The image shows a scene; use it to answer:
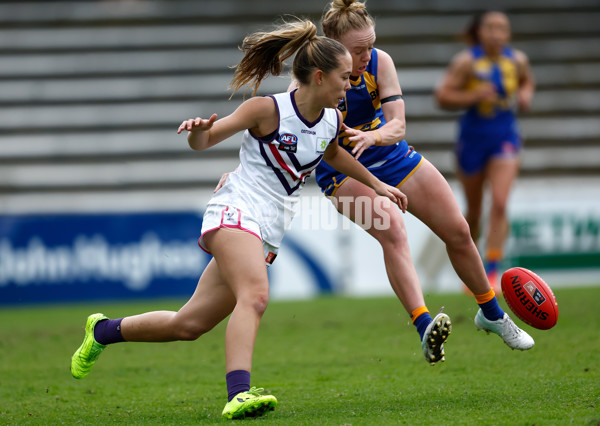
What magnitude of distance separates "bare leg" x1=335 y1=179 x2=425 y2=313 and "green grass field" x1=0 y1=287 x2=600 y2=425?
49 centimetres

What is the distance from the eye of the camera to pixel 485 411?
139 inches

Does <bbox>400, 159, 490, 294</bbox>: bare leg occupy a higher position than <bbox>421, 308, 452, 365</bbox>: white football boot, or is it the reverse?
<bbox>400, 159, 490, 294</bbox>: bare leg

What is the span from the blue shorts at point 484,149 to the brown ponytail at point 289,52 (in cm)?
409

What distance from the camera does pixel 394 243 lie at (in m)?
4.44

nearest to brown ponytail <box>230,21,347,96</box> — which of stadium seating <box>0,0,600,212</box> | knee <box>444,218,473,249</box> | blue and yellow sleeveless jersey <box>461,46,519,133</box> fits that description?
knee <box>444,218,473,249</box>

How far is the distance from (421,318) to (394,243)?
17.5 inches

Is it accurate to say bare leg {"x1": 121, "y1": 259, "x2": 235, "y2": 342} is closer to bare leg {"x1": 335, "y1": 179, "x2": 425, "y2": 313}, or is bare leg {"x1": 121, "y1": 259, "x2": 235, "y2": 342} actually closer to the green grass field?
the green grass field

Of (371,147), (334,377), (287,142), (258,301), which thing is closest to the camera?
(258,301)

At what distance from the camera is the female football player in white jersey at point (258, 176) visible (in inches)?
142

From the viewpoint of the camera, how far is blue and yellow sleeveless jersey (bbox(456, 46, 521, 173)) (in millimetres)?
7902

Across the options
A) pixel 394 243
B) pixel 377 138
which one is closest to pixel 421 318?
pixel 394 243

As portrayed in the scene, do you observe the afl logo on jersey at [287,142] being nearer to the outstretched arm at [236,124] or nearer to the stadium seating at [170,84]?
the outstretched arm at [236,124]

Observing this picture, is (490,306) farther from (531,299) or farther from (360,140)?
(360,140)

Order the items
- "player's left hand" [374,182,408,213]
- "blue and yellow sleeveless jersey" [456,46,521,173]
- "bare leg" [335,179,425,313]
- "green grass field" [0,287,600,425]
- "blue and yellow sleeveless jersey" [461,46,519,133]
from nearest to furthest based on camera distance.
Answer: "green grass field" [0,287,600,425]
"player's left hand" [374,182,408,213]
"bare leg" [335,179,425,313]
"blue and yellow sleeveless jersey" [456,46,521,173]
"blue and yellow sleeveless jersey" [461,46,519,133]
